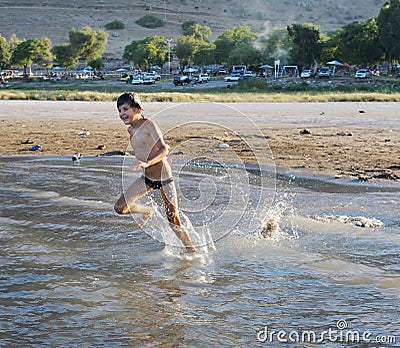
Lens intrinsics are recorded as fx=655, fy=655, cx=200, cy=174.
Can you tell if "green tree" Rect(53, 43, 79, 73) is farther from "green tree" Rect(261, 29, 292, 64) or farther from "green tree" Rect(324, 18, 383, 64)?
"green tree" Rect(324, 18, 383, 64)

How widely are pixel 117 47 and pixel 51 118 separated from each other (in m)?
111

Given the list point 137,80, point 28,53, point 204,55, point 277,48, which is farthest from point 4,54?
point 277,48

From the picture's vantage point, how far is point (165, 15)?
158125 millimetres

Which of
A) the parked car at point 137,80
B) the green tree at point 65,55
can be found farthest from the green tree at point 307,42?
the green tree at point 65,55

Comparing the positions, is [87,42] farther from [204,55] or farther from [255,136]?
[255,136]

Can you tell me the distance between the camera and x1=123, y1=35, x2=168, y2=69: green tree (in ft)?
335

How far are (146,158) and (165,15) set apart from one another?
15598 cm

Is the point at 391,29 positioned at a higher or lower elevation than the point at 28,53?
higher

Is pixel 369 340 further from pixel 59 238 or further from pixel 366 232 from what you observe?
pixel 59 238

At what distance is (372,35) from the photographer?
254 ft

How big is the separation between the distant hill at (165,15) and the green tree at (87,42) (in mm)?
18081

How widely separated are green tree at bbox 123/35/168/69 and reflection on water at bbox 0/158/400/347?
3671 inches

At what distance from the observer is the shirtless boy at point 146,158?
6949 mm

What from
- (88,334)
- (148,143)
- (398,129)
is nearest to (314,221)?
(148,143)
